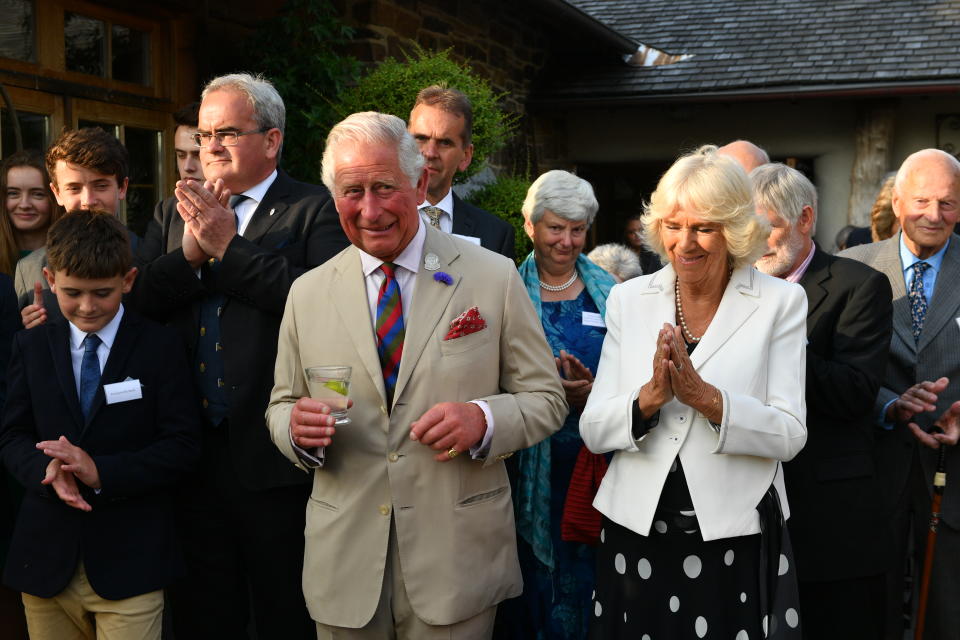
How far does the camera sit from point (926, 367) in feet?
13.2

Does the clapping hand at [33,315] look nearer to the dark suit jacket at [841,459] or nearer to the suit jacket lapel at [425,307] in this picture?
the suit jacket lapel at [425,307]

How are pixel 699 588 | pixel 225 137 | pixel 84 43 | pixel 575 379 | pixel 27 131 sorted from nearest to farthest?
pixel 699 588 → pixel 225 137 → pixel 575 379 → pixel 27 131 → pixel 84 43

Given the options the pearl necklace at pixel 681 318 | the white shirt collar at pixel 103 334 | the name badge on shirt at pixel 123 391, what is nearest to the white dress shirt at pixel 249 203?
the white shirt collar at pixel 103 334

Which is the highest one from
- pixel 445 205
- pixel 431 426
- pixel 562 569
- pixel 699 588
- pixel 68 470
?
pixel 445 205

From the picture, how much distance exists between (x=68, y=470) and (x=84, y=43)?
3.64 metres

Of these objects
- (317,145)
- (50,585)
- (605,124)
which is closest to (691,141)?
(605,124)

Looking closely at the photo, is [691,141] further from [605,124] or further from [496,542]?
[496,542]

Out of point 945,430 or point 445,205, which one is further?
point 445,205

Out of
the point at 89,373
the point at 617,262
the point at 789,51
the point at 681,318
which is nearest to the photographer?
the point at 681,318

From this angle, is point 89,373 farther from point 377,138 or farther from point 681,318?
point 681,318

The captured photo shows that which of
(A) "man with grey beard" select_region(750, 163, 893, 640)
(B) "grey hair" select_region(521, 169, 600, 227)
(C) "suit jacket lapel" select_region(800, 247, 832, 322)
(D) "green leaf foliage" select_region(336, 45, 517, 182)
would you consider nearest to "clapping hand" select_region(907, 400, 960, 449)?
(A) "man with grey beard" select_region(750, 163, 893, 640)

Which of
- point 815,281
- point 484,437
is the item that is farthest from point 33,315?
point 815,281

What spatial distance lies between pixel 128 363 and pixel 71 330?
0.79 feet

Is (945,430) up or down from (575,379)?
down
